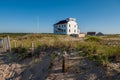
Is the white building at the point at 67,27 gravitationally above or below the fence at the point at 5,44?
above

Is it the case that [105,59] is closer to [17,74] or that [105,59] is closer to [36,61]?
[36,61]

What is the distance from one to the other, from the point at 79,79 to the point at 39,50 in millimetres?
4262

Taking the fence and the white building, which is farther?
the white building

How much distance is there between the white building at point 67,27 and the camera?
166 ft

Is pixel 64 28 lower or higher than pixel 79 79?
higher

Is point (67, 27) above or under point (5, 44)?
above

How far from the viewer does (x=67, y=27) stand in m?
50.2

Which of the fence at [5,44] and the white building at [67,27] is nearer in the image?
the fence at [5,44]

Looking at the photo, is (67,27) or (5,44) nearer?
(5,44)

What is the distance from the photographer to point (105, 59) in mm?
7152

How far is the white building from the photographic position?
50556mm

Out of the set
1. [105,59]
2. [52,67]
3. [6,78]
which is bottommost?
[6,78]

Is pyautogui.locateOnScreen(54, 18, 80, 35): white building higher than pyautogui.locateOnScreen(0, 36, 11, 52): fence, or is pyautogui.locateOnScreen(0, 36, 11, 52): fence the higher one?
pyautogui.locateOnScreen(54, 18, 80, 35): white building

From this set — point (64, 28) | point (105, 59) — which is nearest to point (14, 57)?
point (105, 59)
